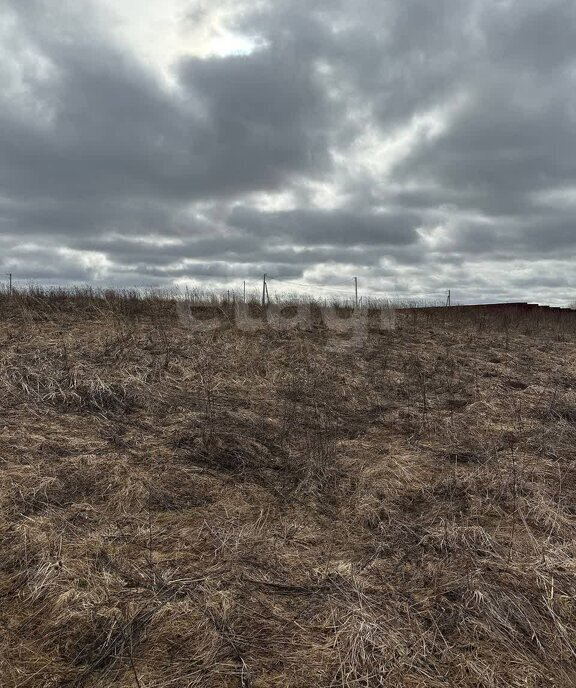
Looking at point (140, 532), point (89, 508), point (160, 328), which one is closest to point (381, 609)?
point (140, 532)

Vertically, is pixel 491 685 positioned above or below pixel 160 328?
below

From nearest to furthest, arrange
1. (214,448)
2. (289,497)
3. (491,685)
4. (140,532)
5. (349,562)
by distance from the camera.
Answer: (491,685) < (349,562) < (140,532) < (289,497) < (214,448)

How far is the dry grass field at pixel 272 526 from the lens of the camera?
2506 millimetres

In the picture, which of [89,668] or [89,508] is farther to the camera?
[89,508]

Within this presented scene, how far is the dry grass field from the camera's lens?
8.22 ft

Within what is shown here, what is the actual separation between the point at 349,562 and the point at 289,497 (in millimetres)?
1129

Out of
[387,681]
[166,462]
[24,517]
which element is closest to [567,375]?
[166,462]

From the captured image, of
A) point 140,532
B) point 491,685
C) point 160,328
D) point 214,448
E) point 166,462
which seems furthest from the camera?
point 160,328

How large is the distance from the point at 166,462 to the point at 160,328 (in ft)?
17.4

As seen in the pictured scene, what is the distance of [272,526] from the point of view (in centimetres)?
387

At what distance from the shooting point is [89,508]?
3947 mm

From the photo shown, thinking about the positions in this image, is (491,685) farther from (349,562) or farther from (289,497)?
(289,497)

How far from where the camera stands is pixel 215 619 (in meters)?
2.72

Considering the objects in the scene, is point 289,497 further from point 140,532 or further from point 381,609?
point 381,609
